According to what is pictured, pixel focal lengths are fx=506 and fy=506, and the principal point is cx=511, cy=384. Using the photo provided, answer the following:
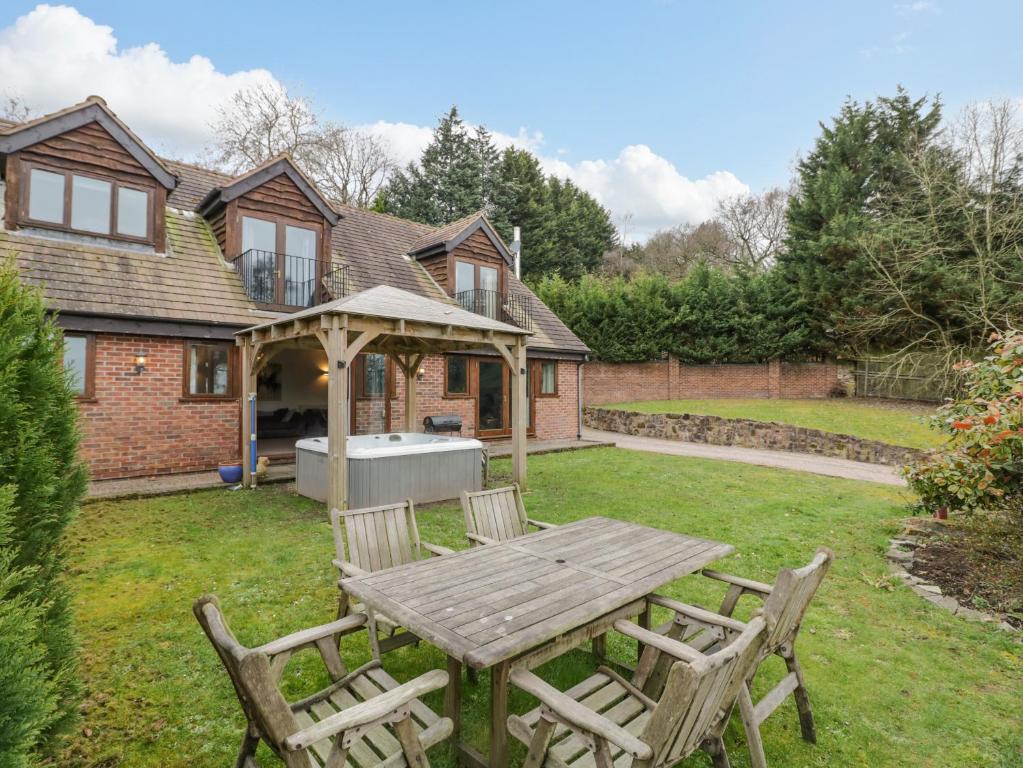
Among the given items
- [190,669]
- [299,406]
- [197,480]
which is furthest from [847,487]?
[299,406]

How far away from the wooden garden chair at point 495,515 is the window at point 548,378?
1009 cm

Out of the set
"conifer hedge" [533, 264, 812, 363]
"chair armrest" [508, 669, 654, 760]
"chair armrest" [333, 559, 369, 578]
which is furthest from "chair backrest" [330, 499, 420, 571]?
"conifer hedge" [533, 264, 812, 363]

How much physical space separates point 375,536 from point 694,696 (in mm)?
2436

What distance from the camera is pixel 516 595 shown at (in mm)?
2516

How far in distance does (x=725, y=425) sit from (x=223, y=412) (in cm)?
1321

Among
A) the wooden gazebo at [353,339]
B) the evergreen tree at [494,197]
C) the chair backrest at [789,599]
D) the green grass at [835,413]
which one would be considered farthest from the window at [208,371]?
the evergreen tree at [494,197]

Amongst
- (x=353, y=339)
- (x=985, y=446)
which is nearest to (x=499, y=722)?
(x=985, y=446)

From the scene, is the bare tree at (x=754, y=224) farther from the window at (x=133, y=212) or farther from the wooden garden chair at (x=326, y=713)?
the wooden garden chair at (x=326, y=713)

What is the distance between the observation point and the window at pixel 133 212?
30.0 feet

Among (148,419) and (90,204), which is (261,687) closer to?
(148,419)

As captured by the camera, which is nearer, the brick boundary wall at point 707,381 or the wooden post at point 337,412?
the wooden post at point 337,412

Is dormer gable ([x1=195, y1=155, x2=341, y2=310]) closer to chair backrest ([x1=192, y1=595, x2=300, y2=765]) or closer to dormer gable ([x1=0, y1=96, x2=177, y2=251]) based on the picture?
dormer gable ([x1=0, y1=96, x2=177, y2=251])

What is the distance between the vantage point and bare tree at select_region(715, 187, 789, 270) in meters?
27.5

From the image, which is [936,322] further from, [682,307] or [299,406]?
[299,406]
